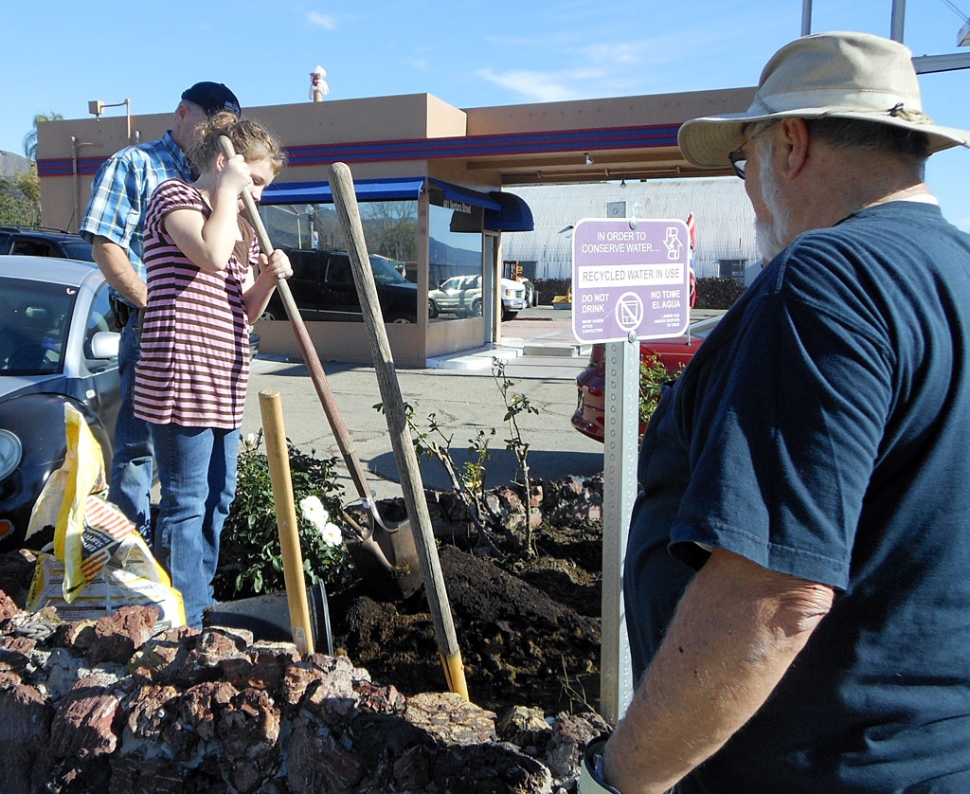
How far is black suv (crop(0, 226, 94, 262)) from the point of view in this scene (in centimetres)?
873

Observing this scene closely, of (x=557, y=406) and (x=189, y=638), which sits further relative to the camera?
(x=557, y=406)

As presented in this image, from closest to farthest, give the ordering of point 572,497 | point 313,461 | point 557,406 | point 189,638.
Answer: point 189,638, point 313,461, point 572,497, point 557,406

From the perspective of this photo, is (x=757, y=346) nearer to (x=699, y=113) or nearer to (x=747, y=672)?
(x=747, y=672)

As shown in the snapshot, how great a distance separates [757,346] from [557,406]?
9.11 meters

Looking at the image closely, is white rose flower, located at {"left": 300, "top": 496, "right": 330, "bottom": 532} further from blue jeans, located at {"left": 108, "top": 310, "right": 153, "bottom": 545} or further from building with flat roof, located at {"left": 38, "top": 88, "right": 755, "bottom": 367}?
building with flat roof, located at {"left": 38, "top": 88, "right": 755, "bottom": 367}

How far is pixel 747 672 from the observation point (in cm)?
99

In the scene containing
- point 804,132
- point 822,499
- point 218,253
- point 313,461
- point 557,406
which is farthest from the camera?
point 557,406

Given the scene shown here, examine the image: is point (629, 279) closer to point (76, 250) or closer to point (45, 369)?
Answer: point (45, 369)

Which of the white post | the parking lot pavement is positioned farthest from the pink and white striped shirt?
the parking lot pavement

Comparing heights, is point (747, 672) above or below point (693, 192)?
below

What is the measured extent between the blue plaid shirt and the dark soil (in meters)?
1.62

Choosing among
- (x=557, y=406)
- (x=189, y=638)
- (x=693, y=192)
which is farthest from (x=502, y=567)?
(x=693, y=192)

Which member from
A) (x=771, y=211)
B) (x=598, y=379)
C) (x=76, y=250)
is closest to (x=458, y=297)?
(x=76, y=250)

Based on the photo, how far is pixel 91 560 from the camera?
2566mm
